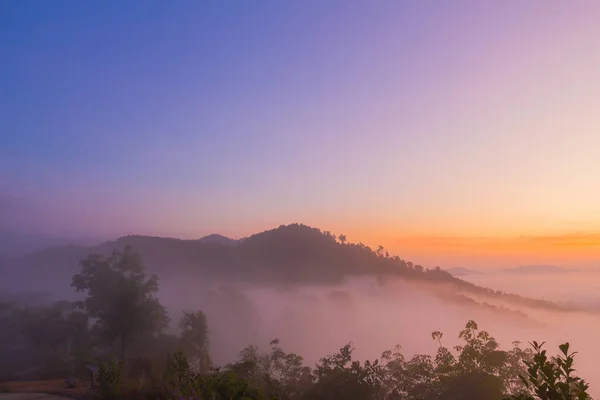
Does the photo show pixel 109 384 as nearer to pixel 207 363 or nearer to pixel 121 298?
pixel 121 298

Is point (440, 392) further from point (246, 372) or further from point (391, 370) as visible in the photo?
point (246, 372)

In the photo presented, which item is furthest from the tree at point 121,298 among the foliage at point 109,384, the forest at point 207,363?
the foliage at point 109,384

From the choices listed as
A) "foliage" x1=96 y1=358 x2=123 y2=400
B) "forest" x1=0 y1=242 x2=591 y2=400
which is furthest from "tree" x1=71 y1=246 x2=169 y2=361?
"foliage" x1=96 y1=358 x2=123 y2=400

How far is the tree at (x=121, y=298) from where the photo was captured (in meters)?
51.5

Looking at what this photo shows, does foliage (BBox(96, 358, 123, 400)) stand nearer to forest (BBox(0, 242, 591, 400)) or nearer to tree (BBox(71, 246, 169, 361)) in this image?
forest (BBox(0, 242, 591, 400))

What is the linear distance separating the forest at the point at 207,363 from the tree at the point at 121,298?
15 centimetres

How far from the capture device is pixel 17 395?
20984 mm

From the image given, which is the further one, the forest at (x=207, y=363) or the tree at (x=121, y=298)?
the tree at (x=121, y=298)

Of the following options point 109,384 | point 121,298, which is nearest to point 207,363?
point 121,298

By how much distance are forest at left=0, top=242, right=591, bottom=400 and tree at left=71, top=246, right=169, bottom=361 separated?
0.15m

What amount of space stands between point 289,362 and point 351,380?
39.6 feet

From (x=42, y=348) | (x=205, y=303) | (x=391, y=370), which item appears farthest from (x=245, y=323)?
(x=391, y=370)

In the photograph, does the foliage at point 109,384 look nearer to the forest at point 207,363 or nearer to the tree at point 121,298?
the forest at point 207,363

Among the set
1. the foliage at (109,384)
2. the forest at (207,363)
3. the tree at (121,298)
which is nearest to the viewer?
the forest at (207,363)
